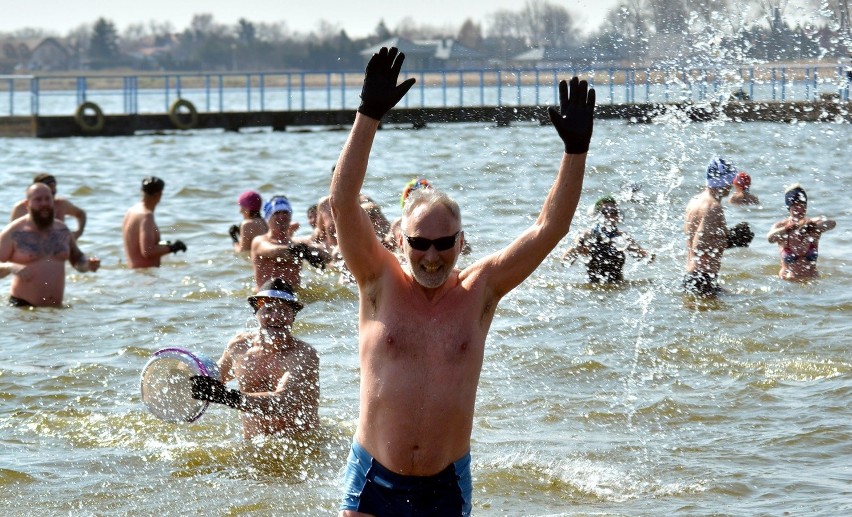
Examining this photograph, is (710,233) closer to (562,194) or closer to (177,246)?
(177,246)

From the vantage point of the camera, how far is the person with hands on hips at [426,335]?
4004mm

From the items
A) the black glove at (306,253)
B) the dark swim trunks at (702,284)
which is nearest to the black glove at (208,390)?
the black glove at (306,253)

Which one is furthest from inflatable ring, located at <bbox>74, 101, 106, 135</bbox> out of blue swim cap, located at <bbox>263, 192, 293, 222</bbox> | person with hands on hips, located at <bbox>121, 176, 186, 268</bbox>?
blue swim cap, located at <bbox>263, 192, 293, 222</bbox>

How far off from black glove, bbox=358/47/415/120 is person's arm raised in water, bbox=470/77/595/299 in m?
0.53

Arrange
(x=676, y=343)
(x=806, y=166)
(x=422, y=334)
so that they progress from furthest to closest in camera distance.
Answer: (x=806, y=166)
(x=676, y=343)
(x=422, y=334)

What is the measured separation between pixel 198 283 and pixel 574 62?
607cm

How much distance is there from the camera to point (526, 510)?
241 inches

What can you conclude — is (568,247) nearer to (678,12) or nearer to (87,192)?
(678,12)

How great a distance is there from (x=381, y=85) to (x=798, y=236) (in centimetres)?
915

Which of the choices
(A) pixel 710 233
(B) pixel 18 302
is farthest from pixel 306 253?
(A) pixel 710 233

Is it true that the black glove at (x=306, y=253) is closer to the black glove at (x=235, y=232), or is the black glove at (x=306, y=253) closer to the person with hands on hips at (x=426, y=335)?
the black glove at (x=235, y=232)

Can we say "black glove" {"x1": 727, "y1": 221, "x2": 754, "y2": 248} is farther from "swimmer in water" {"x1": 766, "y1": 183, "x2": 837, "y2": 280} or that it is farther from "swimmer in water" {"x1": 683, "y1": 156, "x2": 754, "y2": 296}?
"swimmer in water" {"x1": 766, "y1": 183, "x2": 837, "y2": 280}

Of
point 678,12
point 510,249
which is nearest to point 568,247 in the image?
point 678,12

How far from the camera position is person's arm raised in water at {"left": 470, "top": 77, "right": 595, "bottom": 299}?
399 centimetres
